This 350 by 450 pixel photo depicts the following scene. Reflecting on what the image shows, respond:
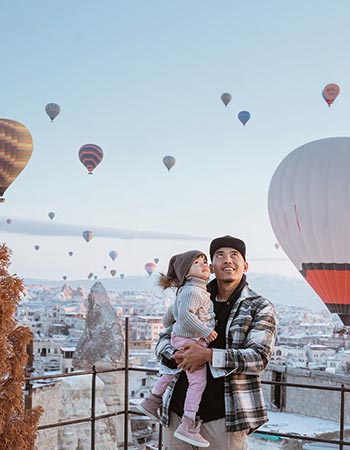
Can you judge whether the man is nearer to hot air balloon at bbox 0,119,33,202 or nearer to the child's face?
the child's face

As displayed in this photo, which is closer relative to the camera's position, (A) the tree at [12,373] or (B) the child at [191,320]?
(B) the child at [191,320]

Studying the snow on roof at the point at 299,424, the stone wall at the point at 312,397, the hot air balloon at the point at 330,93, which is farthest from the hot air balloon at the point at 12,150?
the snow on roof at the point at 299,424

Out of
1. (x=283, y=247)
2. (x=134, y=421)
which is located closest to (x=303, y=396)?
(x=283, y=247)

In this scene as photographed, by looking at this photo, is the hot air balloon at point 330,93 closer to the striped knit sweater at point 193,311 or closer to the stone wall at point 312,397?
the stone wall at point 312,397

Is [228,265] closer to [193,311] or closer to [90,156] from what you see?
[193,311]

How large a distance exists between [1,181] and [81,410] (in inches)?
253

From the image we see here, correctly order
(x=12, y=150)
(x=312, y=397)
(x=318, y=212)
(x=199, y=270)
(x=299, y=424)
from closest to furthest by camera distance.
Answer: (x=199, y=270) → (x=299, y=424) → (x=318, y=212) → (x=312, y=397) → (x=12, y=150)

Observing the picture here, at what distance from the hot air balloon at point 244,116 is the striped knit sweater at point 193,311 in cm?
2116

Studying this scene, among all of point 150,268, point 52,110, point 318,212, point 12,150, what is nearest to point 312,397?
point 318,212

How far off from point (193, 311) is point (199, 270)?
16 cm

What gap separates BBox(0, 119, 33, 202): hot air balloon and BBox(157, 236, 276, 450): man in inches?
668

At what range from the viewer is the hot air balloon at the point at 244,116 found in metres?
23.1

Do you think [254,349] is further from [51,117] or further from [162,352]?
[51,117]

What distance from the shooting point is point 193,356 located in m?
2.25
